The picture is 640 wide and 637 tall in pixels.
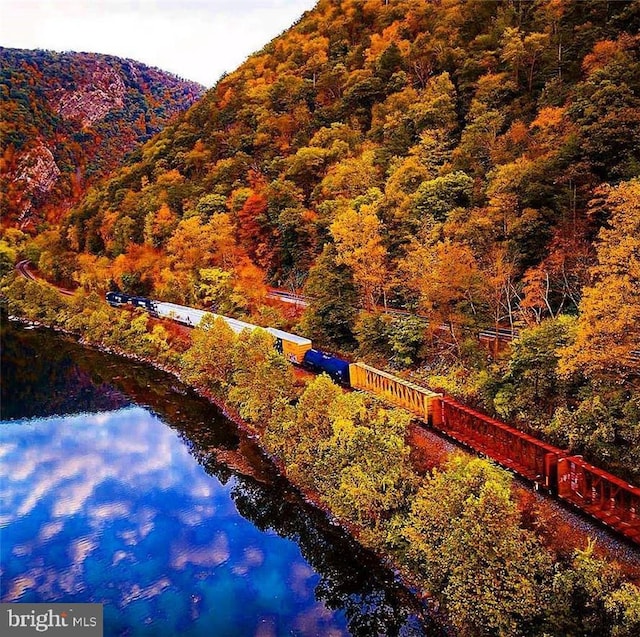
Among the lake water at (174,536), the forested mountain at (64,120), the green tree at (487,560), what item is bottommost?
the lake water at (174,536)

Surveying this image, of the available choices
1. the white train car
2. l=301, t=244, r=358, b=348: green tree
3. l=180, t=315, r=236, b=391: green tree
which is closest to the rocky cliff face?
the white train car

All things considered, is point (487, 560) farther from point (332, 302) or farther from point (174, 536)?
point (332, 302)

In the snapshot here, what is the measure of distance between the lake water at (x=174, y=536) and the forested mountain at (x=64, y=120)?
9725 centimetres

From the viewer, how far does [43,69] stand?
486 feet

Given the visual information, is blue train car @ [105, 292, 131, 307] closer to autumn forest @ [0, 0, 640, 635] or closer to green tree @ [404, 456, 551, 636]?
autumn forest @ [0, 0, 640, 635]

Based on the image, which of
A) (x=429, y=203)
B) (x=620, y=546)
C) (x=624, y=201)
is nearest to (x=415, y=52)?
(x=429, y=203)

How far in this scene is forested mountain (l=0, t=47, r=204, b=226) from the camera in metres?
122

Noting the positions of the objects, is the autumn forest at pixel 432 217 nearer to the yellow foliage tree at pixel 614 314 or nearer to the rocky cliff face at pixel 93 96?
the yellow foliage tree at pixel 614 314

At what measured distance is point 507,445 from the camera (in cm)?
2353

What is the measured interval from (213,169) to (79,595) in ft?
192

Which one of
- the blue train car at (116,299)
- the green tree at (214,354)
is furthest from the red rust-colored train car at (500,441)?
the blue train car at (116,299)

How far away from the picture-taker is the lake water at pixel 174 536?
20109mm

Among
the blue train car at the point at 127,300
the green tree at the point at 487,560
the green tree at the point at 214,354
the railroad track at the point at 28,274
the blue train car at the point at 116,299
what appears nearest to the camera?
the green tree at the point at 487,560

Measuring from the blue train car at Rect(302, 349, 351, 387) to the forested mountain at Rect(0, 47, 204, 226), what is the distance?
329 feet
